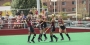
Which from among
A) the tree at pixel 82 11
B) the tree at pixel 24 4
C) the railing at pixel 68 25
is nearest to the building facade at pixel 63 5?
the tree at pixel 82 11

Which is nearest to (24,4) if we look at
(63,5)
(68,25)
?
(68,25)

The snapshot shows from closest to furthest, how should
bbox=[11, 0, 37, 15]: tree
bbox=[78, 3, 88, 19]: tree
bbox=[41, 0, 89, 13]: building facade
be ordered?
1. bbox=[11, 0, 37, 15]: tree
2. bbox=[78, 3, 88, 19]: tree
3. bbox=[41, 0, 89, 13]: building facade

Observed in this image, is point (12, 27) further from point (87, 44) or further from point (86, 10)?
point (86, 10)

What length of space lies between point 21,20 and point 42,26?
10.3 m

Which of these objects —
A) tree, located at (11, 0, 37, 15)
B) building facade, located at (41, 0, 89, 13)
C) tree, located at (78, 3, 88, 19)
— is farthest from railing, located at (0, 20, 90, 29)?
building facade, located at (41, 0, 89, 13)

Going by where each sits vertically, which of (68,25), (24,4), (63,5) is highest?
(24,4)

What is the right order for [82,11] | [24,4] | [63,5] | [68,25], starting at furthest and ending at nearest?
[63,5]
[82,11]
[24,4]
[68,25]

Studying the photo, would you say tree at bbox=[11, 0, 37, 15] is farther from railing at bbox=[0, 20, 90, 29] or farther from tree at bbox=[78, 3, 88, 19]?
tree at bbox=[78, 3, 88, 19]

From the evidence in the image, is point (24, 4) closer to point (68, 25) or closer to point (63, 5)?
point (68, 25)

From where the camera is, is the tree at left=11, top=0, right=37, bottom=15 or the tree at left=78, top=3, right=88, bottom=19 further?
the tree at left=78, top=3, right=88, bottom=19

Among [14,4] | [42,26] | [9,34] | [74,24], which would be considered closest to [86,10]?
[14,4]

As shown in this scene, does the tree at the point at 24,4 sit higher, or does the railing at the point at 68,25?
the tree at the point at 24,4

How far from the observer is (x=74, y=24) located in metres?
34.2

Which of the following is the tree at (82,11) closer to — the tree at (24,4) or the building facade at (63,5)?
the building facade at (63,5)
